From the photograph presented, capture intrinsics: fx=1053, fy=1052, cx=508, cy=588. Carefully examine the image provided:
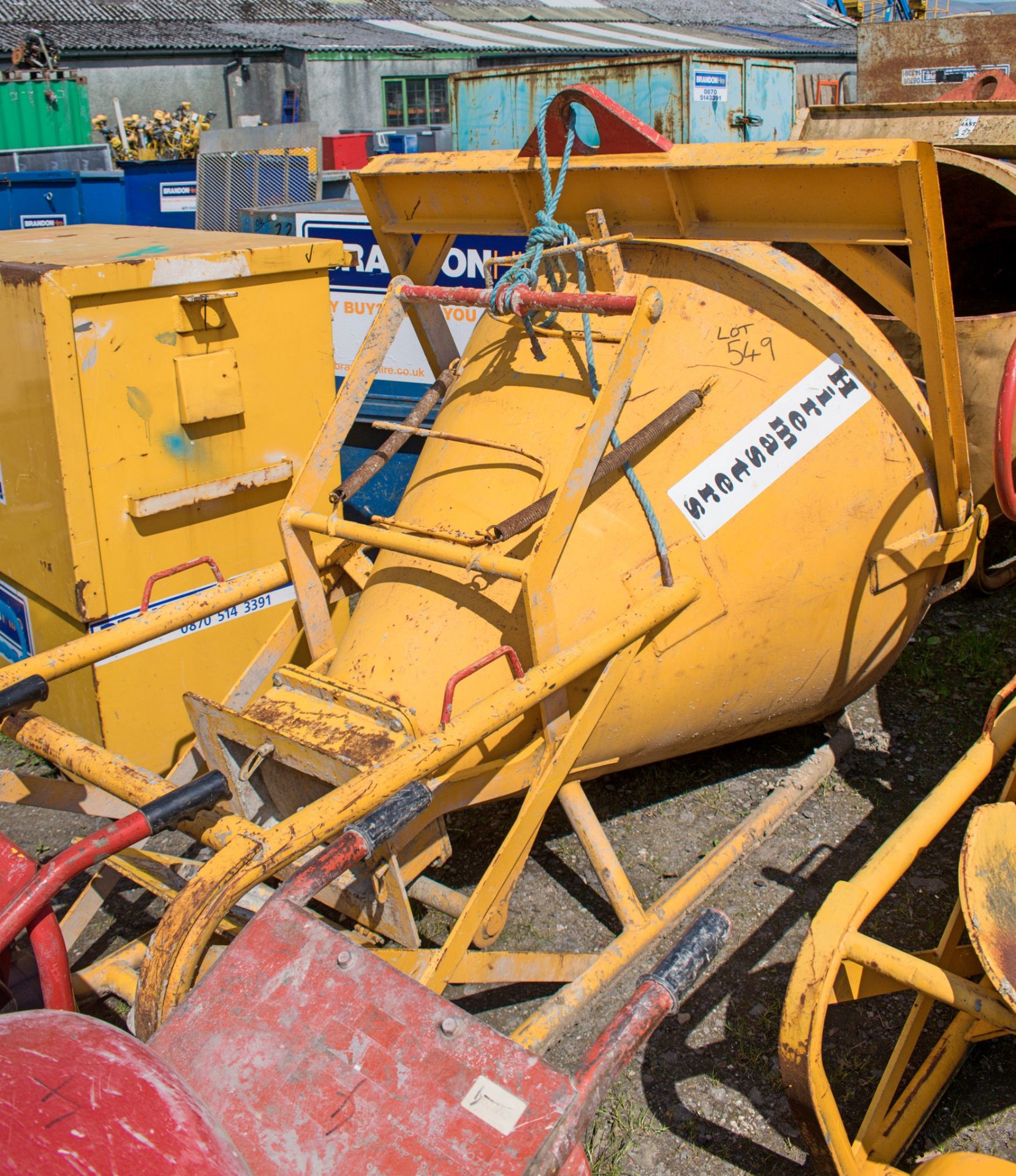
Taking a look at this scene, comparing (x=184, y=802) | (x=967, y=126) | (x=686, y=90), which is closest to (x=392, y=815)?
(x=184, y=802)

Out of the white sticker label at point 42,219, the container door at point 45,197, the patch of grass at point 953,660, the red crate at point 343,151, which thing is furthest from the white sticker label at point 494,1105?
the red crate at point 343,151

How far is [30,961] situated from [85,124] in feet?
51.7

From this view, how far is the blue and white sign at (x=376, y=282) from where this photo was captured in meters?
4.85

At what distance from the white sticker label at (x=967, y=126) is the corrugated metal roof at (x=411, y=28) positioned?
69.5 feet

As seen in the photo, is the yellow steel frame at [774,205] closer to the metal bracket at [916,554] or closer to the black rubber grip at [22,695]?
the metal bracket at [916,554]

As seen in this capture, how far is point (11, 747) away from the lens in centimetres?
400

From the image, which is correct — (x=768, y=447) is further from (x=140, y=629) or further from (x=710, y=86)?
(x=710, y=86)

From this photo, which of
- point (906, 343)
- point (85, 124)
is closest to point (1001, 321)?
Result: point (906, 343)

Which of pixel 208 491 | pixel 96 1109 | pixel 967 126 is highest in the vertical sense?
pixel 967 126

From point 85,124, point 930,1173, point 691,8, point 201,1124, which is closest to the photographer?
point 201,1124

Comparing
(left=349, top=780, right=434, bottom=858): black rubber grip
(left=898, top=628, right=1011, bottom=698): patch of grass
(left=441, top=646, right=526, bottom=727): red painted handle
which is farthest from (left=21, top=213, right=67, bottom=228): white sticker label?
(left=349, top=780, right=434, bottom=858): black rubber grip

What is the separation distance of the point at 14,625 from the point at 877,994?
9.93ft

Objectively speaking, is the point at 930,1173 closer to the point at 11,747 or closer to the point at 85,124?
the point at 11,747

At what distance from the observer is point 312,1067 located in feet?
5.16
